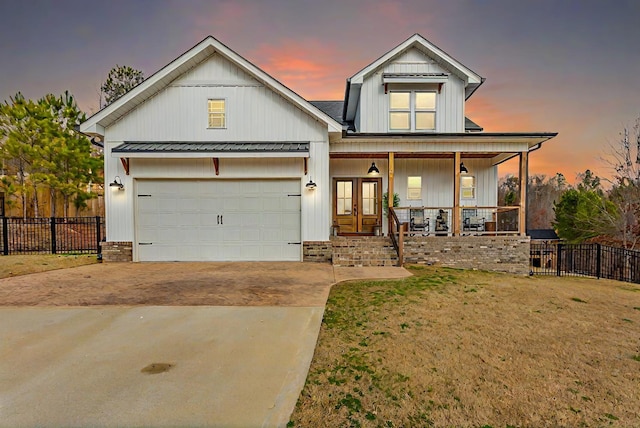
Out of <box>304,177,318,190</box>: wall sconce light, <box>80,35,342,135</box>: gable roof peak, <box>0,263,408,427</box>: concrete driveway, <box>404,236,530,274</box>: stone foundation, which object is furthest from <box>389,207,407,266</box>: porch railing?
<box>80,35,342,135</box>: gable roof peak

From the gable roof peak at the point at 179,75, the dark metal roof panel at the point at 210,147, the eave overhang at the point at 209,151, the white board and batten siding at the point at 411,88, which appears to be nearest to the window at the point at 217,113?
the dark metal roof panel at the point at 210,147

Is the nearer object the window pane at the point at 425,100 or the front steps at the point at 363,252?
the front steps at the point at 363,252

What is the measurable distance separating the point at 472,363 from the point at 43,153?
2344 cm

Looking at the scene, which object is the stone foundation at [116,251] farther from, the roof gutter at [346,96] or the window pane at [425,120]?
the window pane at [425,120]

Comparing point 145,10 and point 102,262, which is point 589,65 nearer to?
point 145,10

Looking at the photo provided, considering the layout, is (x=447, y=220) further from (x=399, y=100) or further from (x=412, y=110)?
(x=399, y=100)

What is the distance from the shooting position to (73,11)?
621 inches

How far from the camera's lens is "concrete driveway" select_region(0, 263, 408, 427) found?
8.41 ft

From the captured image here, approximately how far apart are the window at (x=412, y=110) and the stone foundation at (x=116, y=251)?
10379mm

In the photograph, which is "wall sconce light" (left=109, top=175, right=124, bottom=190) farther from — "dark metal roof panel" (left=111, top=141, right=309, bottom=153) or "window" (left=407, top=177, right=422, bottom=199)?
"window" (left=407, top=177, right=422, bottom=199)

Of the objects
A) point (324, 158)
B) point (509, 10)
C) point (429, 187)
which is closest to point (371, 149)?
point (324, 158)

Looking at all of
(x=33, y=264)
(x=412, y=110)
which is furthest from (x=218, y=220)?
(x=412, y=110)

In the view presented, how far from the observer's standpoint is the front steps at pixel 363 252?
9.16 m

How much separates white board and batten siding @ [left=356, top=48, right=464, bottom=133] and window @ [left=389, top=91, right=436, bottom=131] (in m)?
0.18
